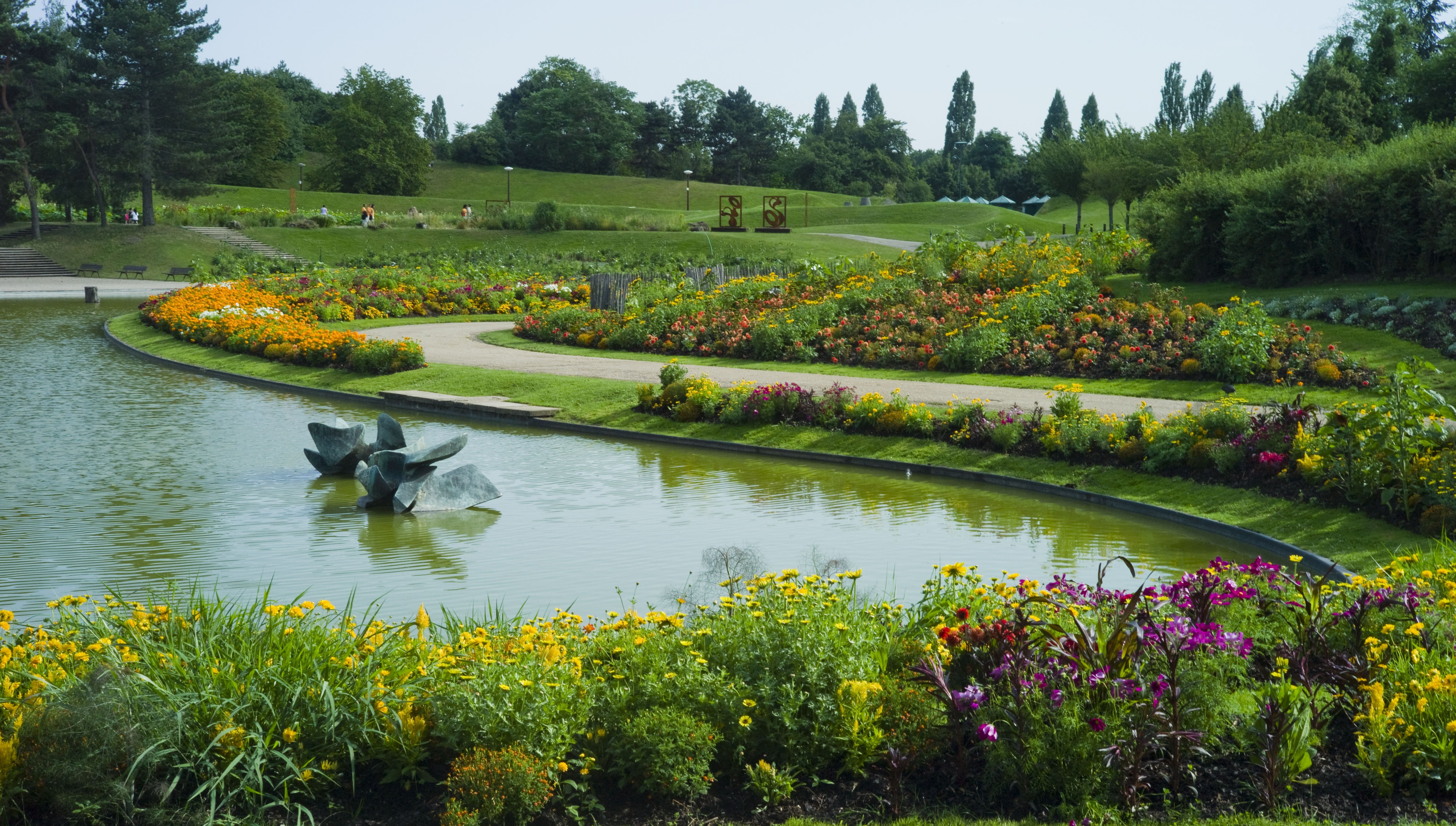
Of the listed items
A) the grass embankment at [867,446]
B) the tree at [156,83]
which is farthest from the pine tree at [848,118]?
the grass embankment at [867,446]

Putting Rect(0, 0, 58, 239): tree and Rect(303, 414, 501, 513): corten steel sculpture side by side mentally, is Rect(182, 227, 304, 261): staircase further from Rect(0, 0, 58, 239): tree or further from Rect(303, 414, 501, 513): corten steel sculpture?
Rect(303, 414, 501, 513): corten steel sculpture

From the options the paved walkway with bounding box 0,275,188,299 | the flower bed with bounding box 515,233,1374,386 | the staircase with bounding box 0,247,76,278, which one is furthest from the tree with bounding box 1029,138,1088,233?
the staircase with bounding box 0,247,76,278

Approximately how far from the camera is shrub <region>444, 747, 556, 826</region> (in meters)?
4.04

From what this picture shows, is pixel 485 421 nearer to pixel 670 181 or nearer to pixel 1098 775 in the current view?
pixel 1098 775

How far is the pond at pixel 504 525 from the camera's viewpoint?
7.91 meters

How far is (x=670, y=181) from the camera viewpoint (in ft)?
270

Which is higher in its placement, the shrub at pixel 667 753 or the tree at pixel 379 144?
the tree at pixel 379 144

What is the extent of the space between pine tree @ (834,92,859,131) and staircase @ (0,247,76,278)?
5758 centimetres

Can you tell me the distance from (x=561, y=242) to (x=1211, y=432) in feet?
124

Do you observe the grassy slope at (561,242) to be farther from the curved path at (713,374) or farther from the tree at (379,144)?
the tree at (379,144)

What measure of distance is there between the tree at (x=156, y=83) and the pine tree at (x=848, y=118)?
49.3m

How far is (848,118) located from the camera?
319 ft

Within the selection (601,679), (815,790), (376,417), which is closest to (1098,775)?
(815,790)

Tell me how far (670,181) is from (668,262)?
43.7 metres
